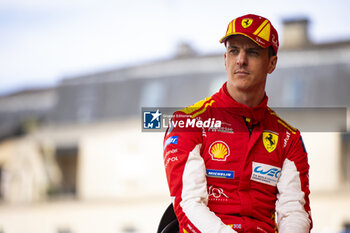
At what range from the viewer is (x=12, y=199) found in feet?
55.7

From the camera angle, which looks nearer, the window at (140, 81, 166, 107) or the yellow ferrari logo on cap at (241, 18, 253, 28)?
the yellow ferrari logo on cap at (241, 18, 253, 28)

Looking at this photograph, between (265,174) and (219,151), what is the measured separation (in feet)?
0.45

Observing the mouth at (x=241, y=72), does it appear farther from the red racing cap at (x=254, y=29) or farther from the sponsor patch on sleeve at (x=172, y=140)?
the sponsor patch on sleeve at (x=172, y=140)

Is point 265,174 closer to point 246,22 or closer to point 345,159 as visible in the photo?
point 246,22

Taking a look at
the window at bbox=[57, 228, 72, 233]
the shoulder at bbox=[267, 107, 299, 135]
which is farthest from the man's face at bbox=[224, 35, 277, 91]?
the window at bbox=[57, 228, 72, 233]

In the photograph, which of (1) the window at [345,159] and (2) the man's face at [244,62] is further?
(1) the window at [345,159]

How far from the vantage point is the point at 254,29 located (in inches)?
70.8

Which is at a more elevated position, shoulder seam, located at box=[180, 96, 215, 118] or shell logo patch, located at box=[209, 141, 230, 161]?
shoulder seam, located at box=[180, 96, 215, 118]

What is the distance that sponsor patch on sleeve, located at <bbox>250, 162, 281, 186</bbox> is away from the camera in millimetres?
1811

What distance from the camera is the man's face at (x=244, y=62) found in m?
1.84

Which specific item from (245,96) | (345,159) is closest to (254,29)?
(245,96)

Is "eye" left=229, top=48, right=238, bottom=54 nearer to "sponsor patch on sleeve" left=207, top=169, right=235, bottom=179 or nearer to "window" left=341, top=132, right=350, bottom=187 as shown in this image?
"sponsor patch on sleeve" left=207, top=169, right=235, bottom=179

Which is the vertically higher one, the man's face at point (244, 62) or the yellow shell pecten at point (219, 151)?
the man's face at point (244, 62)

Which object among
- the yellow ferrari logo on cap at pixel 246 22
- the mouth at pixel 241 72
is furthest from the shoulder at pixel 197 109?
the yellow ferrari logo on cap at pixel 246 22
